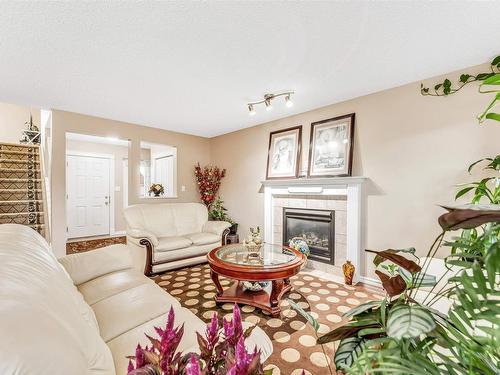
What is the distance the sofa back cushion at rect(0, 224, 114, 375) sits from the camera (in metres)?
0.54

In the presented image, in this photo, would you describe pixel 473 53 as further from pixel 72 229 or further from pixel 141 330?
pixel 72 229

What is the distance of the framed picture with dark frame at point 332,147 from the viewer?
3188 mm

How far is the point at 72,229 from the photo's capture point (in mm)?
5457

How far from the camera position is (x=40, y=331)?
612 mm

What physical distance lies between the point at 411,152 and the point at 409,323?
285 cm

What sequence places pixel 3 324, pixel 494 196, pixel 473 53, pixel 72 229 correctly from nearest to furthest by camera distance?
1. pixel 3 324
2. pixel 494 196
3. pixel 473 53
4. pixel 72 229

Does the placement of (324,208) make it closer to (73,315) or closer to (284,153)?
(284,153)

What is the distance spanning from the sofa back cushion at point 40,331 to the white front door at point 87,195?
5.39 metres

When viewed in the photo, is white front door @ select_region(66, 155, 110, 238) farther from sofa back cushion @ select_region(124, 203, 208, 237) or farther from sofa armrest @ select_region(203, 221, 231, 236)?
sofa armrest @ select_region(203, 221, 231, 236)

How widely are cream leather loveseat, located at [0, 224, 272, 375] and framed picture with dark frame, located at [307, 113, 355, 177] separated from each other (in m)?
2.59

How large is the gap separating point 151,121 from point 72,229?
11.3ft

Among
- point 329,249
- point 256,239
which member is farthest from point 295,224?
point 256,239

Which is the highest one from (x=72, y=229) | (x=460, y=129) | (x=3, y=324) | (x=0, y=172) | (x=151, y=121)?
(x=151, y=121)

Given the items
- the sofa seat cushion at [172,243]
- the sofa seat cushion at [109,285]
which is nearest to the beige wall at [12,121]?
the sofa seat cushion at [172,243]
